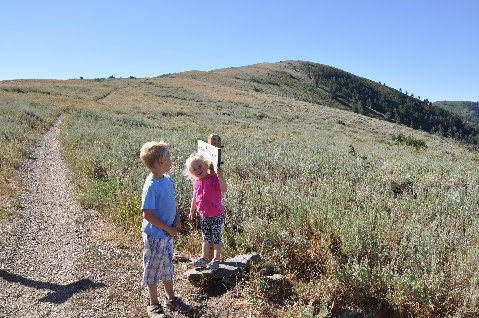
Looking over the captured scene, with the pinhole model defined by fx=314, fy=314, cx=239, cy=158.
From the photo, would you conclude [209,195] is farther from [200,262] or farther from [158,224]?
[158,224]

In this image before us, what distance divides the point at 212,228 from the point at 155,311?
4.08 ft

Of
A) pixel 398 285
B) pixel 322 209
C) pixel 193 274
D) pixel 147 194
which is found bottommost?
pixel 193 274

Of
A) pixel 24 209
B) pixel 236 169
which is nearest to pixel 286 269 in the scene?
pixel 236 169

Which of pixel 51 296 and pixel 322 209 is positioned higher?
pixel 322 209

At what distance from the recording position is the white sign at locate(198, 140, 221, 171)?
13.2 ft

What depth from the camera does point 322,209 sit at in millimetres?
5102

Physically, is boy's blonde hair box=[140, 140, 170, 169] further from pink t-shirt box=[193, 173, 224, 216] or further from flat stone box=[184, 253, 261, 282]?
flat stone box=[184, 253, 261, 282]

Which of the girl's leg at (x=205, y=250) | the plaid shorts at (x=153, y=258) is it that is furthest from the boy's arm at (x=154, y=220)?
the girl's leg at (x=205, y=250)

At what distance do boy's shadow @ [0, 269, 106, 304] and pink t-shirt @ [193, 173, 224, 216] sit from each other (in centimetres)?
166

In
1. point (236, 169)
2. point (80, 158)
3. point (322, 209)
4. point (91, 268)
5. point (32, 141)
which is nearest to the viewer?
point (91, 268)

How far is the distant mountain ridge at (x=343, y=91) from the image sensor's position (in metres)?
80.9

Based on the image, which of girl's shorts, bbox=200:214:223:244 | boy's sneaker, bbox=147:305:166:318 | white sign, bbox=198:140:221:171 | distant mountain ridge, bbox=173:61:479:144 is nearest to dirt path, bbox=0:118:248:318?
boy's sneaker, bbox=147:305:166:318

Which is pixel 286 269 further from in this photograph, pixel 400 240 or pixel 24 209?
pixel 24 209

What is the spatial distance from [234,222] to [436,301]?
304 centimetres
